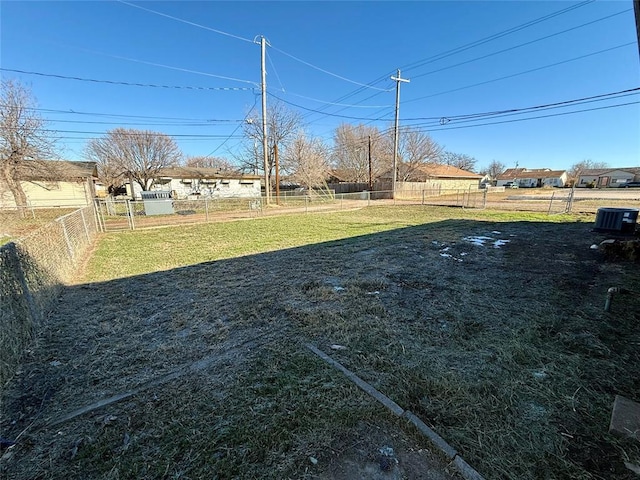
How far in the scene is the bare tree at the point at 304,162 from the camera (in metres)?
26.5

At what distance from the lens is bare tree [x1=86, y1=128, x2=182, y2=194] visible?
2877cm

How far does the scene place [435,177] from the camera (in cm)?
3634

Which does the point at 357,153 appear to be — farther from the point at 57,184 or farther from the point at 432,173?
the point at 57,184

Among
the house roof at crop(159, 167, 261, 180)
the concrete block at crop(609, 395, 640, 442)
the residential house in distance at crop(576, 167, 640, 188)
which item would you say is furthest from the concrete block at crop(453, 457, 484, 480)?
the residential house in distance at crop(576, 167, 640, 188)

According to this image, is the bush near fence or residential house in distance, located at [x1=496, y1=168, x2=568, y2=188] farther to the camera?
residential house in distance, located at [x1=496, y1=168, x2=568, y2=188]

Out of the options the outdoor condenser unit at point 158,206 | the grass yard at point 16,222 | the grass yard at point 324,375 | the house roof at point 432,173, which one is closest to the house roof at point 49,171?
the grass yard at point 16,222

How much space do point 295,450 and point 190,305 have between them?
2.97m

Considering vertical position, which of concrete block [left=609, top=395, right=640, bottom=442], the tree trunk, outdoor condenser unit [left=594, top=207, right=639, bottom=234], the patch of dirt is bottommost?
the patch of dirt

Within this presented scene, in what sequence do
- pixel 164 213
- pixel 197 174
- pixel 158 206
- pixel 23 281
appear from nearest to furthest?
1. pixel 23 281
2. pixel 158 206
3. pixel 164 213
4. pixel 197 174

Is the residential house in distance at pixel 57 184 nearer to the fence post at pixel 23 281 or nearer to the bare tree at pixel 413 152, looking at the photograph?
the fence post at pixel 23 281

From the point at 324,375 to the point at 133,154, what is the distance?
35012 millimetres

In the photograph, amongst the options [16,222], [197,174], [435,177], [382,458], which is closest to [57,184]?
[16,222]

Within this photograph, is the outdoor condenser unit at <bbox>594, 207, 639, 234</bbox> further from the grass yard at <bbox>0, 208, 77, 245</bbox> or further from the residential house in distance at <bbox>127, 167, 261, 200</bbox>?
the residential house in distance at <bbox>127, 167, 261, 200</bbox>

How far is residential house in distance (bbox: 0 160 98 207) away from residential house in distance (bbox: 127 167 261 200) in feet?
25.9
